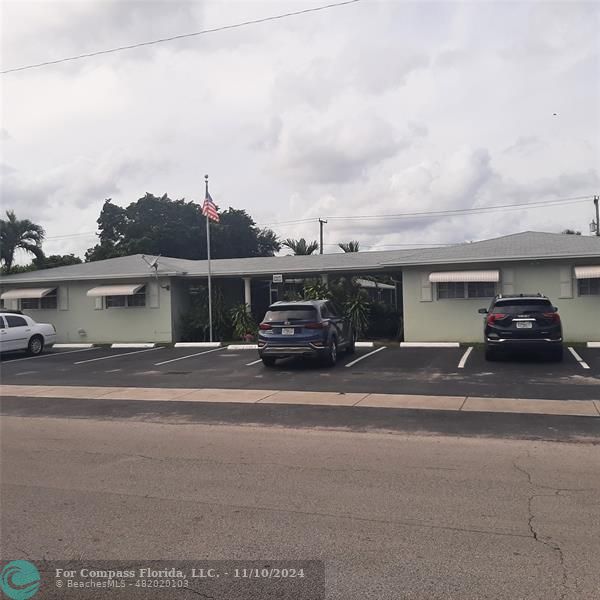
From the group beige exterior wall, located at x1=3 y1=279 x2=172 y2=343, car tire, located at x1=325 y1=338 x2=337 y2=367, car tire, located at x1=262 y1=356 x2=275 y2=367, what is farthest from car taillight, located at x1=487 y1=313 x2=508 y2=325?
beige exterior wall, located at x1=3 y1=279 x2=172 y2=343

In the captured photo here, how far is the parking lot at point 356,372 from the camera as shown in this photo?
11.2m

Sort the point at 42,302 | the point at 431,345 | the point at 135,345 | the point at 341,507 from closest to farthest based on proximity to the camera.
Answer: the point at 341,507 < the point at 431,345 < the point at 135,345 < the point at 42,302

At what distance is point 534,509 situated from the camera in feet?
16.0

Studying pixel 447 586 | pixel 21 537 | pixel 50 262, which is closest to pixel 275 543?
pixel 447 586

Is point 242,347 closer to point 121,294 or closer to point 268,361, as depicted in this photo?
point 268,361

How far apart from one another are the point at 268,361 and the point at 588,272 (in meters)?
10.1

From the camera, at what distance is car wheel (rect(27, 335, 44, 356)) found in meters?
20.2

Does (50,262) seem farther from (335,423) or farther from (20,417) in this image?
(335,423)

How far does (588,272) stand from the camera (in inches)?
688

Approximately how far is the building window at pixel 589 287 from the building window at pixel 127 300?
16.1m

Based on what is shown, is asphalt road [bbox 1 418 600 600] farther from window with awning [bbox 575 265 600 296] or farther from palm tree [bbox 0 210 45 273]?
palm tree [bbox 0 210 45 273]

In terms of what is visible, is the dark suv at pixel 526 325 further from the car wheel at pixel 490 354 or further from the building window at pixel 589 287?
the building window at pixel 589 287

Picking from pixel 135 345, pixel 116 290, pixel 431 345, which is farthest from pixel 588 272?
pixel 116 290

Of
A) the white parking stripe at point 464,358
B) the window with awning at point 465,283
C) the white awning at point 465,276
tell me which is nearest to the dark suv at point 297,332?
the white parking stripe at point 464,358
